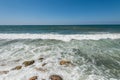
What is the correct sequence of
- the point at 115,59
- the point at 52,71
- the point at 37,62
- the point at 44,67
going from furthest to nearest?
the point at 115,59 → the point at 37,62 → the point at 44,67 → the point at 52,71

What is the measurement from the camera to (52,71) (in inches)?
225

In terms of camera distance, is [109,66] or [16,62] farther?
[16,62]

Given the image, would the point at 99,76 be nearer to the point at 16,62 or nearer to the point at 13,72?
the point at 13,72

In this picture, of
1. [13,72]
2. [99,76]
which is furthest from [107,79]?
[13,72]

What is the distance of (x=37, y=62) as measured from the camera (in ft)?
22.2

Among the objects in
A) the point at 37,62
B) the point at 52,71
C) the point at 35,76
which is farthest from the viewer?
the point at 37,62

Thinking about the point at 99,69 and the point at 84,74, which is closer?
the point at 84,74

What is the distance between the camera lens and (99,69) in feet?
19.4

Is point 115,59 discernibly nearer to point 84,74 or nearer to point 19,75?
point 84,74

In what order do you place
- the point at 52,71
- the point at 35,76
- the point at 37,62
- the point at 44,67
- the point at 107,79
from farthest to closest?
the point at 37,62 → the point at 44,67 → the point at 52,71 → the point at 35,76 → the point at 107,79

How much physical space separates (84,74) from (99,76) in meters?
0.62

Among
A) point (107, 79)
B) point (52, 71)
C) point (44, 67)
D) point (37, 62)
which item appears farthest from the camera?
point (37, 62)

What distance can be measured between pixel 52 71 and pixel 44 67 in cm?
59

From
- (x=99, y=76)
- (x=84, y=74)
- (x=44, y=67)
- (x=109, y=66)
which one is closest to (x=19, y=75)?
(x=44, y=67)
